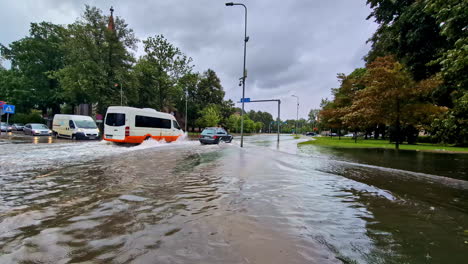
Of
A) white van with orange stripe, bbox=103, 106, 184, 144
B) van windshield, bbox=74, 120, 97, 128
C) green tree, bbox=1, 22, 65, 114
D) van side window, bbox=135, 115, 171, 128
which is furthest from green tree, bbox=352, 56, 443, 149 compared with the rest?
green tree, bbox=1, 22, 65, 114

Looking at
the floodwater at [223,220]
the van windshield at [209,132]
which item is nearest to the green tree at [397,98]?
the van windshield at [209,132]

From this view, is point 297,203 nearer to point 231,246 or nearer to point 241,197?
A: point 241,197

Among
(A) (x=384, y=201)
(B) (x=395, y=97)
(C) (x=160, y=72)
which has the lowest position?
(A) (x=384, y=201)

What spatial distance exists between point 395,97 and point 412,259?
65.4 feet

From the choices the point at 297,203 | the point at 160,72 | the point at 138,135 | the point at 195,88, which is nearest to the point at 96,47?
the point at 160,72

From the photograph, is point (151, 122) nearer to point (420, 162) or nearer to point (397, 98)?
point (420, 162)

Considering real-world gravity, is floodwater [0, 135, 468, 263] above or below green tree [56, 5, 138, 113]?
below

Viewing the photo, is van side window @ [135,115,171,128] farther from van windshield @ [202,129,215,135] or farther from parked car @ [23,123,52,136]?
parked car @ [23,123,52,136]

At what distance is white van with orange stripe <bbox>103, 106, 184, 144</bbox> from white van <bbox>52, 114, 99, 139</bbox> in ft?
28.2

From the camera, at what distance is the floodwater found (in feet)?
9.20

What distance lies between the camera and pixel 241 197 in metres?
5.31

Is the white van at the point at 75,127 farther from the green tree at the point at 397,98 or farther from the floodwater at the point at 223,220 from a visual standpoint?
the green tree at the point at 397,98

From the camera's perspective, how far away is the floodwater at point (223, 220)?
2.80m

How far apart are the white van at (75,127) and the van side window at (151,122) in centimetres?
887
